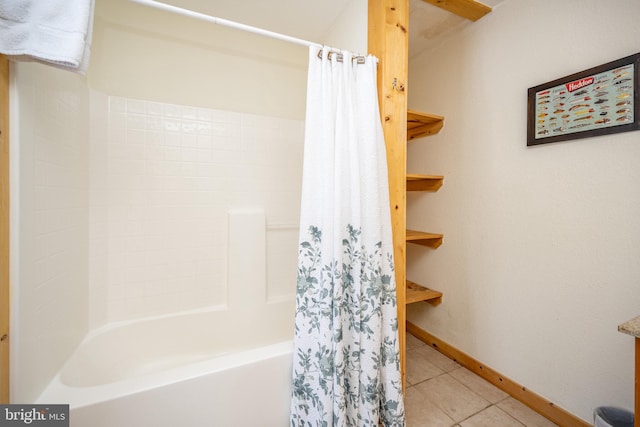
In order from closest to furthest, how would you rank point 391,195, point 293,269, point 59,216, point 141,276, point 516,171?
point 59,216 → point 391,195 → point 516,171 → point 141,276 → point 293,269

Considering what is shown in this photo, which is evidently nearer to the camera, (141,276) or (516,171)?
(516,171)

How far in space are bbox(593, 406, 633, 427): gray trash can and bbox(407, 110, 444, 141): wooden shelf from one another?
5.58ft

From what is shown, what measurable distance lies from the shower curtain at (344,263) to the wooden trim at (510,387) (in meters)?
0.83

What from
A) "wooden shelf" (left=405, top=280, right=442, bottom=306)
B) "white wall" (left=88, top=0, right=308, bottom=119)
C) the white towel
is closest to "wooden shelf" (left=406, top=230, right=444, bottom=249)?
"wooden shelf" (left=405, top=280, right=442, bottom=306)

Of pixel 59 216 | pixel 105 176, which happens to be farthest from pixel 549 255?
pixel 105 176

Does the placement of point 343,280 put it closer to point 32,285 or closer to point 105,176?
point 32,285

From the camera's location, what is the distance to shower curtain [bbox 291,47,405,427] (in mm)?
1039

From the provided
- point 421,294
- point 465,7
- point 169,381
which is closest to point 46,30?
point 169,381

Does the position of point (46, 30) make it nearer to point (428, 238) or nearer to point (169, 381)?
point (169, 381)

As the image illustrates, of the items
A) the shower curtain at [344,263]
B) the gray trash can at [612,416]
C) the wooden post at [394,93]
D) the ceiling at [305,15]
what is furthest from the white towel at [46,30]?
the gray trash can at [612,416]

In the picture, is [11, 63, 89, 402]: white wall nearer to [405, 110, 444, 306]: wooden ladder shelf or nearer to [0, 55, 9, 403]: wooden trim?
[0, 55, 9, 403]: wooden trim

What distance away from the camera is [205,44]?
1.71m

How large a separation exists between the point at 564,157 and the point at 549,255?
51 centimetres

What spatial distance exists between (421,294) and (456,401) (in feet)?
2.09
